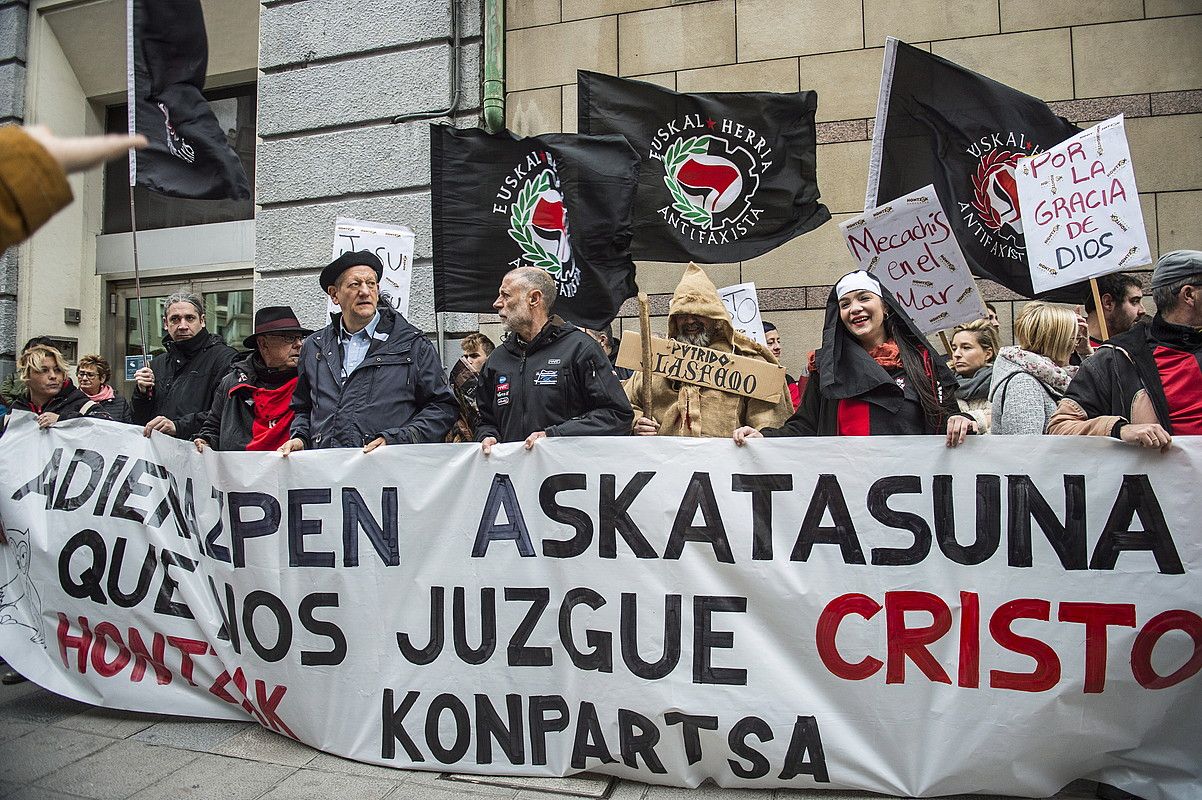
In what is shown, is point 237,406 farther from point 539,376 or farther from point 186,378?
point 539,376

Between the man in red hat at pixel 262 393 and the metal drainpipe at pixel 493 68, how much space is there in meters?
3.36

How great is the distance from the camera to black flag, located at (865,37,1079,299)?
4.32 m

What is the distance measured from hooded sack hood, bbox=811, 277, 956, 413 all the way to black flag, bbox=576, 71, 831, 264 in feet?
4.06

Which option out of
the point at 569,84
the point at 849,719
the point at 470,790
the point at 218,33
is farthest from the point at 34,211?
the point at 218,33

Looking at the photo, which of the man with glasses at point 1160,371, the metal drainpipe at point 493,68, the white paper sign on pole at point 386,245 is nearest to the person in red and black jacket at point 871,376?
the man with glasses at point 1160,371

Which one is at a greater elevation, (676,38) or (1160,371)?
(676,38)

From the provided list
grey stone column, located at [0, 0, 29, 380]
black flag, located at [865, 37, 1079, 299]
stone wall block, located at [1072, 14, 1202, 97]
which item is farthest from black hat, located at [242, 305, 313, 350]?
grey stone column, located at [0, 0, 29, 380]

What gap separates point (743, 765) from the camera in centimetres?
298

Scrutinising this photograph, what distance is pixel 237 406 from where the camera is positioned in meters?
4.36

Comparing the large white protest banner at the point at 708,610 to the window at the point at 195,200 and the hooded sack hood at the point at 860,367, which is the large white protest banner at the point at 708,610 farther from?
the window at the point at 195,200

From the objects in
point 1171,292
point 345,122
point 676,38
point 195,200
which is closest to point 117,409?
point 345,122

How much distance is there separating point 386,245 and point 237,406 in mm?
1478

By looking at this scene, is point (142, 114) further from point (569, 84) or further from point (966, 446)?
point (966, 446)

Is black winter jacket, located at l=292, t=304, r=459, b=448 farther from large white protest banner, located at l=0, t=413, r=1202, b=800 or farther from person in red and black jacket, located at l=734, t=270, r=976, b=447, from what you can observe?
person in red and black jacket, located at l=734, t=270, r=976, b=447
